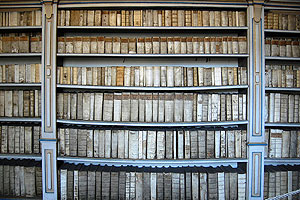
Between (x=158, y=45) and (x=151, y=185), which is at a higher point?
(x=158, y=45)

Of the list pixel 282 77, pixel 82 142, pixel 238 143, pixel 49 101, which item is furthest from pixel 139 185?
pixel 282 77

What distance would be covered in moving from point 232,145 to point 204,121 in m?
0.37

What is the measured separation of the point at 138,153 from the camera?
1.93 metres

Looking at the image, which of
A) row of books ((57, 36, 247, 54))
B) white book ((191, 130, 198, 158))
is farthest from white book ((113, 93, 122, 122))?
white book ((191, 130, 198, 158))

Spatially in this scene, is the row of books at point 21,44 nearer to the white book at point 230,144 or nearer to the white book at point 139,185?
the white book at point 139,185

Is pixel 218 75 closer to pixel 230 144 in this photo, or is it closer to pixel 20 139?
pixel 230 144

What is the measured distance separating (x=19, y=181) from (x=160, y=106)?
1.59m

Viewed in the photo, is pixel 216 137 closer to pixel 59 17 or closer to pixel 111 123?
pixel 111 123

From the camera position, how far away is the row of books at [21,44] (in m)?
1.96

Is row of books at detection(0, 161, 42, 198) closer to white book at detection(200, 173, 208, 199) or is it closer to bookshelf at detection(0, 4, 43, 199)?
bookshelf at detection(0, 4, 43, 199)

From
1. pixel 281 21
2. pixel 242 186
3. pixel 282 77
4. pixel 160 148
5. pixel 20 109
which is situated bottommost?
pixel 242 186

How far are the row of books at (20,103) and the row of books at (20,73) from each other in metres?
0.11

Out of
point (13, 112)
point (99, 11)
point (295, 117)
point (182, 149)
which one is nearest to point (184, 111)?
point (182, 149)

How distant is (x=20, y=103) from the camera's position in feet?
6.47
